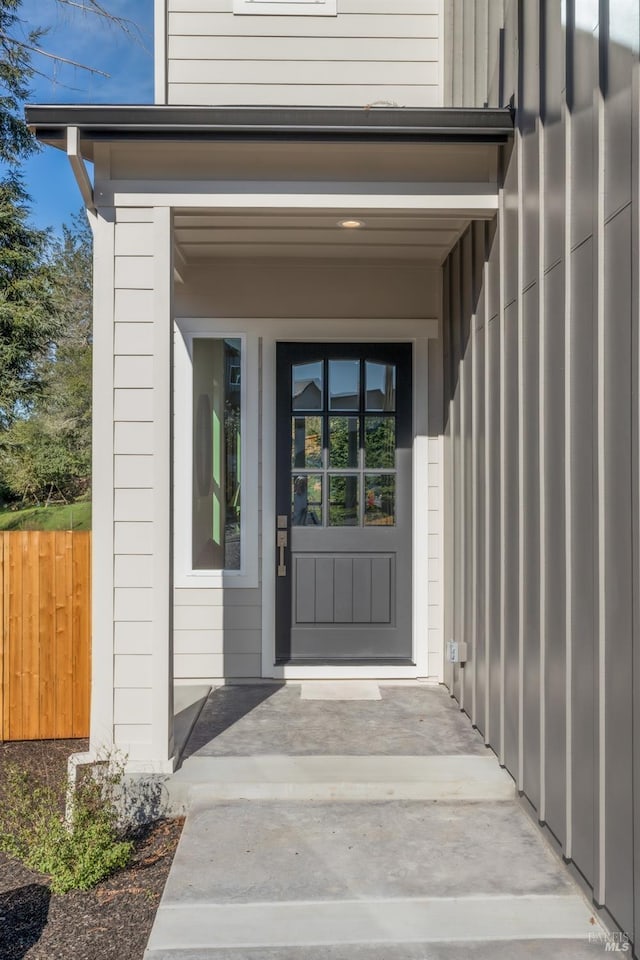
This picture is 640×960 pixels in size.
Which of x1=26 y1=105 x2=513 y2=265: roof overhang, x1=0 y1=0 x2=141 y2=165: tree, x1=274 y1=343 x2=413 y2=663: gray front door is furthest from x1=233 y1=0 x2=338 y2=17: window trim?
x1=0 y1=0 x2=141 y2=165: tree

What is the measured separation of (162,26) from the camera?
4.31 m

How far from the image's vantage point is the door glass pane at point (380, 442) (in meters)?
4.76

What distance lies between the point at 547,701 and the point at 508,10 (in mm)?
3038

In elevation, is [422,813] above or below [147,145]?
below

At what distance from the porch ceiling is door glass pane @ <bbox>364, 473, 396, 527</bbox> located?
4.68 feet

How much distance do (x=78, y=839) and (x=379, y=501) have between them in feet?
8.99

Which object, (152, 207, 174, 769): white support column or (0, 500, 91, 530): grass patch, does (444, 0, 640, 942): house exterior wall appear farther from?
(0, 500, 91, 530): grass patch

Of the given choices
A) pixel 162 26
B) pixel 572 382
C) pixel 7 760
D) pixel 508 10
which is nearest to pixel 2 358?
pixel 162 26

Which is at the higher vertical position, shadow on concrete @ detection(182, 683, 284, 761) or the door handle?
the door handle

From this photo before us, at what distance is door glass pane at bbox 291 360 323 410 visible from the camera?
4738 mm

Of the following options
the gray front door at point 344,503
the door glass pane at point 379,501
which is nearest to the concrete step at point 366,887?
the gray front door at point 344,503

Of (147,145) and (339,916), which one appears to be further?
(147,145)

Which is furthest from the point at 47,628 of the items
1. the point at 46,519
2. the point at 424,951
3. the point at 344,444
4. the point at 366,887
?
the point at 46,519

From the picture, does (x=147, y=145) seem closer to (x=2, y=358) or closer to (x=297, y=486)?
(x=297, y=486)
